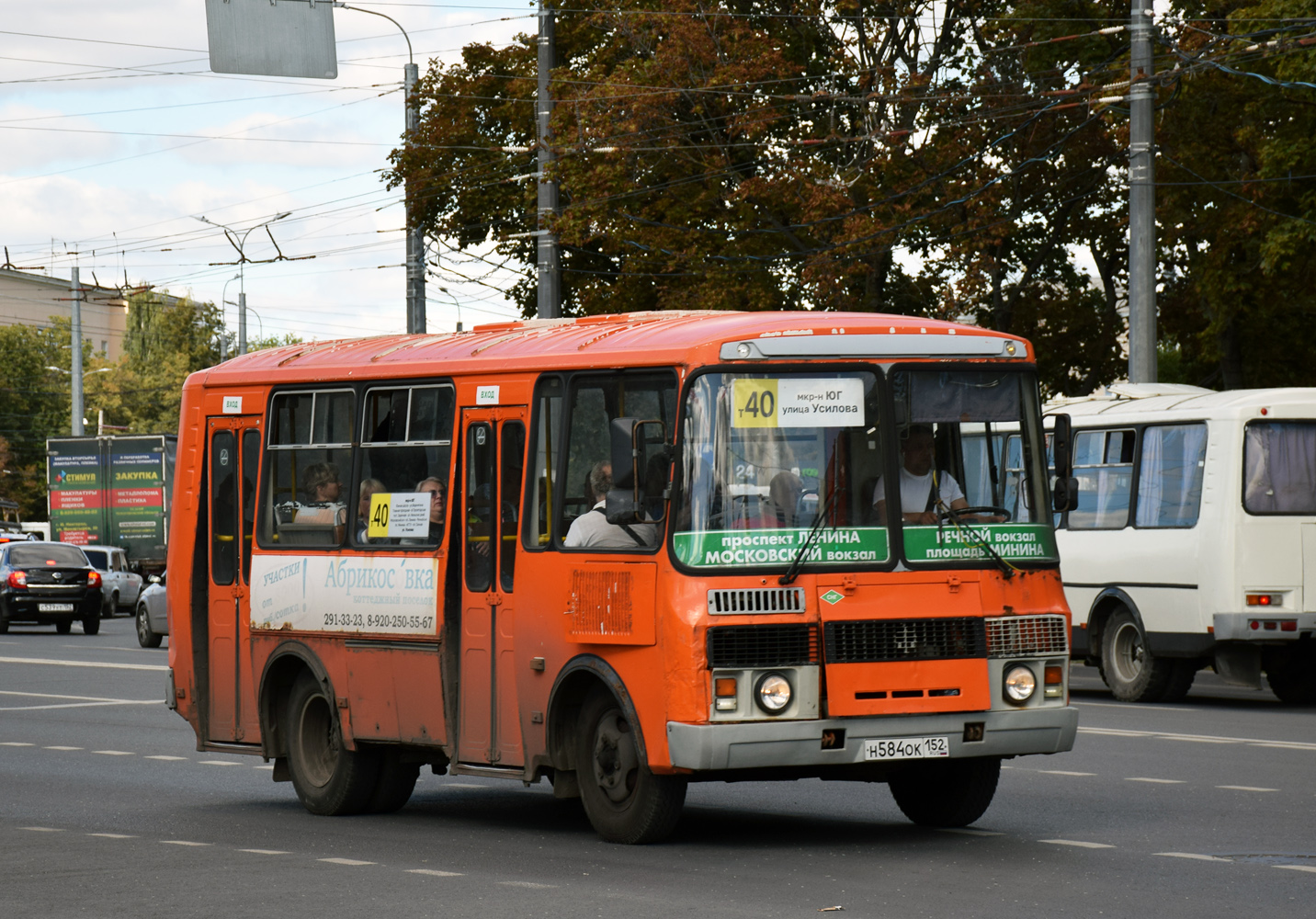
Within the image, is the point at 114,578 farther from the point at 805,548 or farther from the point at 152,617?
the point at 805,548

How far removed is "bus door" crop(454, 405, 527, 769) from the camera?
11617mm

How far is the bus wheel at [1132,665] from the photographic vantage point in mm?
21031

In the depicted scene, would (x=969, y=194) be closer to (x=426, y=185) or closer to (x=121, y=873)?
(x=426, y=185)

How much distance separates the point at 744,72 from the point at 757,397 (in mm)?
22694

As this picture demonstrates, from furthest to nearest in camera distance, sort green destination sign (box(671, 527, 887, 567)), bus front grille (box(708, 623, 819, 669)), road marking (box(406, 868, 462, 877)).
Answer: green destination sign (box(671, 527, 887, 567))
bus front grille (box(708, 623, 819, 669))
road marking (box(406, 868, 462, 877))

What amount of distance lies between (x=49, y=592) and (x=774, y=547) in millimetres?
31125

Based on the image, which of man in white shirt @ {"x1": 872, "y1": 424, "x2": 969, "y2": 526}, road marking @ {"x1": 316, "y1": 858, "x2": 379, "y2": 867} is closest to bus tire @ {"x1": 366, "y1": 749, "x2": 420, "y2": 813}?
road marking @ {"x1": 316, "y1": 858, "x2": 379, "y2": 867}

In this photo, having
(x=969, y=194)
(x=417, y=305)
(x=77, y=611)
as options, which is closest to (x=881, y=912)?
(x=969, y=194)

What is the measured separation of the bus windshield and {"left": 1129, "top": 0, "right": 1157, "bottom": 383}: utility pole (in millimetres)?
13036

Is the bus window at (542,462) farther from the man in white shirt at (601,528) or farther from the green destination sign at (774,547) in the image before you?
the green destination sign at (774,547)

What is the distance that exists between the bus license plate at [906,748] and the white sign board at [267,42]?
12.3m

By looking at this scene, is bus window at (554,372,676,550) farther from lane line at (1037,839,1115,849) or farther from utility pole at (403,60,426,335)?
utility pole at (403,60,426,335)

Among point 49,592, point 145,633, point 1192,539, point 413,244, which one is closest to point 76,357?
point 49,592

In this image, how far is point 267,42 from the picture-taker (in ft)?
69.5
